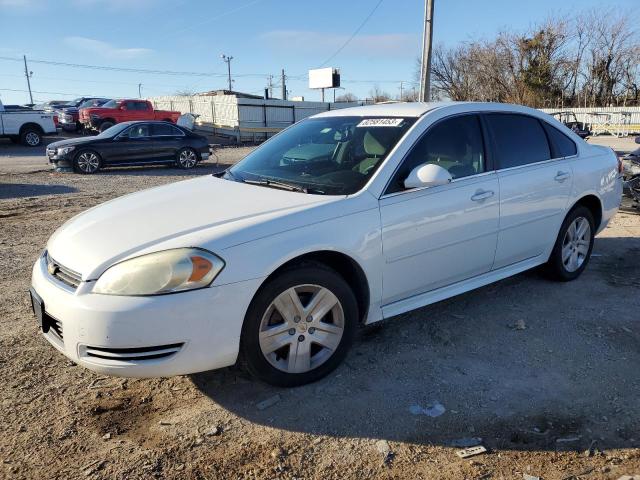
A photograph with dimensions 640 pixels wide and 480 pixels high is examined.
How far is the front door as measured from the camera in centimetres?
351

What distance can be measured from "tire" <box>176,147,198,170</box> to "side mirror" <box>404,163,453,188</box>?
13.5m

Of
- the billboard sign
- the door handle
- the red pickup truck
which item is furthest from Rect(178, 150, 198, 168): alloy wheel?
the billboard sign

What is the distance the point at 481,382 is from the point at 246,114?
93.2 ft

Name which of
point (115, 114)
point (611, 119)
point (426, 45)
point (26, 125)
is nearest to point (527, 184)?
point (426, 45)

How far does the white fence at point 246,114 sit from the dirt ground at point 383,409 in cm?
2647

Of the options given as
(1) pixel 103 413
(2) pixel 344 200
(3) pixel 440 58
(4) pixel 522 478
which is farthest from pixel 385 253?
(3) pixel 440 58

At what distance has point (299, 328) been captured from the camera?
3172 millimetres

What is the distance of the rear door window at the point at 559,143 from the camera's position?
479cm

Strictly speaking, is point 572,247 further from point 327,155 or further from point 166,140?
point 166,140

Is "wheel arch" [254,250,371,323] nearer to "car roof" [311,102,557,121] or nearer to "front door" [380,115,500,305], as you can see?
"front door" [380,115,500,305]

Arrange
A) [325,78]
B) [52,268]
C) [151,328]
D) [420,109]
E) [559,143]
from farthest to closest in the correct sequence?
[325,78] < [559,143] < [420,109] < [52,268] < [151,328]

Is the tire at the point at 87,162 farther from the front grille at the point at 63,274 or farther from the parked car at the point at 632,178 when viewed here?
the parked car at the point at 632,178

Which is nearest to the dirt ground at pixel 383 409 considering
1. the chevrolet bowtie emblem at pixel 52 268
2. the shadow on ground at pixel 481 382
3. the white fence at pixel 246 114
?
the shadow on ground at pixel 481 382

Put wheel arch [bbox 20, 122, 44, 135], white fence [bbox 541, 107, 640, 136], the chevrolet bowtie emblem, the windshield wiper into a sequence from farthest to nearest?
white fence [bbox 541, 107, 640, 136], wheel arch [bbox 20, 122, 44, 135], the windshield wiper, the chevrolet bowtie emblem
